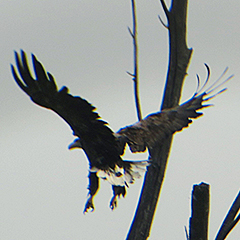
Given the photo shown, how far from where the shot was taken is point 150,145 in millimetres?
917

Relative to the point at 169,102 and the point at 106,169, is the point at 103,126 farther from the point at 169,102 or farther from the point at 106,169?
the point at 169,102

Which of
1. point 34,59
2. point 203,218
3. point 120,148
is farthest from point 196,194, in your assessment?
point 34,59

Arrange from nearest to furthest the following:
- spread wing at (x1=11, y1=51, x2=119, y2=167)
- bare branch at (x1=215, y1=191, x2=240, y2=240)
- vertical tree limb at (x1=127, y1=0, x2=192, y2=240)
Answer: spread wing at (x1=11, y1=51, x2=119, y2=167) → bare branch at (x1=215, y1=191, x2=240, y2=240) → vertical tree limb at (x1=127, y1=0, x2=192, y2=240)

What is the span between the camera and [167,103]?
99 centimetres

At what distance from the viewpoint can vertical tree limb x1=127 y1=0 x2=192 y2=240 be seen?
0.95 meters

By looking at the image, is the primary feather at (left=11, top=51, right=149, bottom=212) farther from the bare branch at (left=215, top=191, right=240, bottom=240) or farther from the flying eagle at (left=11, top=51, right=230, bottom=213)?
the bare branch at (left=215, top=191, right=240, bottom=240)

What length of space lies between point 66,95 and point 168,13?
354mm

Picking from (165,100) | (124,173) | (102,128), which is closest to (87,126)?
(102,128)

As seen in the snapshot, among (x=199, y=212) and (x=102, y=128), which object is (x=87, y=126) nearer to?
(x=102, y=128)

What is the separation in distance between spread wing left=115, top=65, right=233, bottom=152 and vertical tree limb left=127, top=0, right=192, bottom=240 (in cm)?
3

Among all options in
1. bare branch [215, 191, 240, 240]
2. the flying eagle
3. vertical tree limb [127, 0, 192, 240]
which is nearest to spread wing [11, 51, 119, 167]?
the flying eagle

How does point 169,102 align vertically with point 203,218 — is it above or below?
above

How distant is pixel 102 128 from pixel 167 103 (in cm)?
22

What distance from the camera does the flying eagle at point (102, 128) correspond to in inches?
29.4
